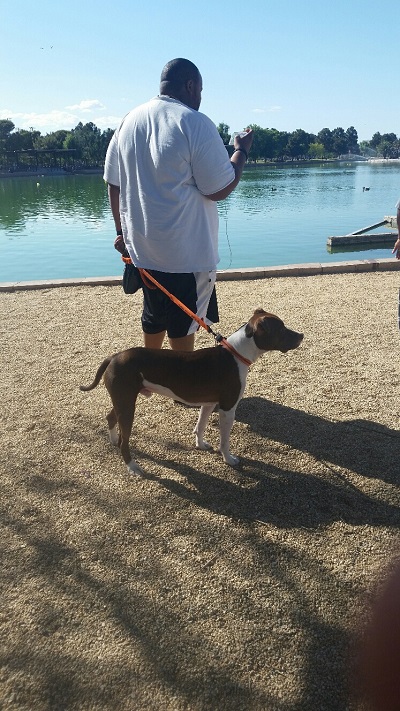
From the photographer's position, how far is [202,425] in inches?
142

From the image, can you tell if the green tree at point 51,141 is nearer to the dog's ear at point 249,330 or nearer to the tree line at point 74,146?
the tree line at point 74,146

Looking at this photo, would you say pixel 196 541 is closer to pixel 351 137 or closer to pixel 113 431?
pixel 113 431

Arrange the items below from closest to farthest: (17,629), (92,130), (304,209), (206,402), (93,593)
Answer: (17,629) → (93,593) → (206,402) → (304,209) → (92,130)

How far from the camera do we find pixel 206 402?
132 inches

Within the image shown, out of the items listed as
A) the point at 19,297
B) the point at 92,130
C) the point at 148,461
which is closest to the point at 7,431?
the point at 148,461

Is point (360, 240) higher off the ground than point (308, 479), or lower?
higher

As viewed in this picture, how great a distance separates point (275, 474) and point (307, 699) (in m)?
1.55

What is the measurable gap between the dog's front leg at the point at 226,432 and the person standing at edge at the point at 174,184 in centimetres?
74

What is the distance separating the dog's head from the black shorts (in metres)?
0.51

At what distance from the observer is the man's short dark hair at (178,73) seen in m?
3.21

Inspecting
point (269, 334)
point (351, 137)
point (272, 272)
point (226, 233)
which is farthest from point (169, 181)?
point (351, 137)

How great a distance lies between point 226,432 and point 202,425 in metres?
0.29

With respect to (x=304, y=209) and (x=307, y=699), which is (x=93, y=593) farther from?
(x=304, y=209)

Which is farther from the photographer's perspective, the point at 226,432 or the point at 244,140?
the point at 244,140
